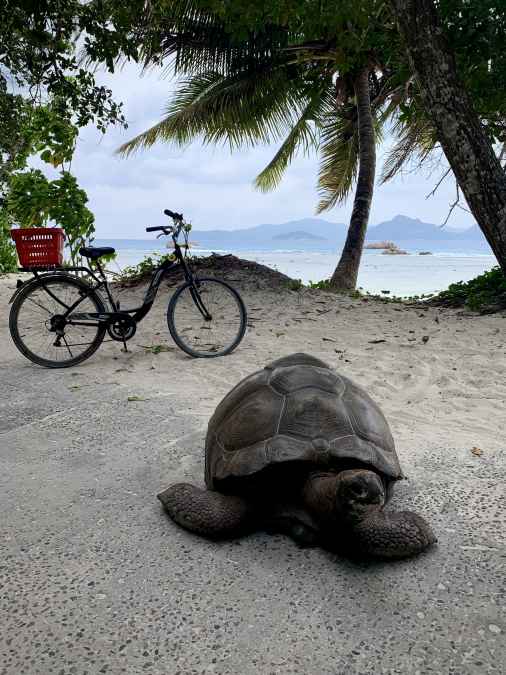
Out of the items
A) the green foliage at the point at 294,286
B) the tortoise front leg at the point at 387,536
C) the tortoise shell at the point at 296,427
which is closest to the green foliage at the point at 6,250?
the green foliage at the point at 294,286

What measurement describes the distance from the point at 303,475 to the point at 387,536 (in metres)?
0.40

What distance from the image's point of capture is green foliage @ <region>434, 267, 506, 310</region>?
860 cm

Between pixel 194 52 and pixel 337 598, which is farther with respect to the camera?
pixel 194 52

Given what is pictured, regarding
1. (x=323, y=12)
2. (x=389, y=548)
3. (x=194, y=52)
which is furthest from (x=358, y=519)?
(x=194, y=52)

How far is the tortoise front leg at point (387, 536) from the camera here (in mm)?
2127

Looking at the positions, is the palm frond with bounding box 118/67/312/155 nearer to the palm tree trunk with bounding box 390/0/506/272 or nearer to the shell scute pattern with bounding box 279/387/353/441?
the palm tree trunk with bounding box 390/0/506/272

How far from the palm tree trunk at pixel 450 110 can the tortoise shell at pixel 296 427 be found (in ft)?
13.3

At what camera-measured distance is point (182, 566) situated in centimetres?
221

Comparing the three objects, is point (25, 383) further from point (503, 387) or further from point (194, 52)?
point (194, 52)

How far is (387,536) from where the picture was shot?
2.15m

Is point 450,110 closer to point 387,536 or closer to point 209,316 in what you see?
point 209,316

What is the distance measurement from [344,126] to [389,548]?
13.7 m

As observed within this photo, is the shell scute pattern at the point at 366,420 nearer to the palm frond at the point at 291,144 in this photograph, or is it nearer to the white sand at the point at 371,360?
the white sand at the point at 371,360

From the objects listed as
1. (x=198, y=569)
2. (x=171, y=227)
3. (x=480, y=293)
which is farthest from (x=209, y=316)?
(x=480, y=293)
